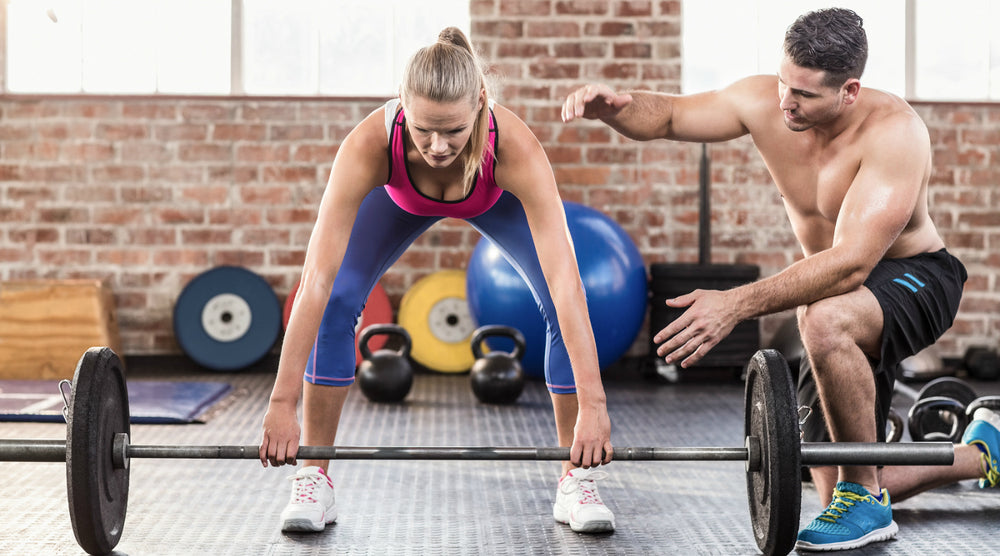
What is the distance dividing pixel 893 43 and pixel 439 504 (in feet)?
12.1

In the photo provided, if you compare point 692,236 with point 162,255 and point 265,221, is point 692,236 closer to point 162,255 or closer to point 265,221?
point 265,221

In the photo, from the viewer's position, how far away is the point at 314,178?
4531mm

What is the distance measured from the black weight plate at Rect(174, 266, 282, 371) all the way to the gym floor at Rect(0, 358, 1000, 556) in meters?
1.21

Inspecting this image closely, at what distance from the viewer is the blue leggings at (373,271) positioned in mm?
1981

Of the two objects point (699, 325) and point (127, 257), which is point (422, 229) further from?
point (127, 257)

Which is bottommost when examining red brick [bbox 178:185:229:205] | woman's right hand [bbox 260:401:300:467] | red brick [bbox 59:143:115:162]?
woman's right hand [bbox 260:401:300:467]

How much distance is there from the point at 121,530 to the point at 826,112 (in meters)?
1.61

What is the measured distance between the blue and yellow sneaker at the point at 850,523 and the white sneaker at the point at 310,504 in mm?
947

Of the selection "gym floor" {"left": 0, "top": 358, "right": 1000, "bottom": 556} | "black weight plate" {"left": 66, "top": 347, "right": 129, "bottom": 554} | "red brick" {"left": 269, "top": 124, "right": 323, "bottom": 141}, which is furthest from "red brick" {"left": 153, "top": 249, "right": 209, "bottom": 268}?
"black weight plate" {"left": 66, "top": 347, "right": 129, "bottom": 554}

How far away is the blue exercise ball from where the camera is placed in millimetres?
3836

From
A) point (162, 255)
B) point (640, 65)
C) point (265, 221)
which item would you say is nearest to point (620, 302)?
point (640, 65)

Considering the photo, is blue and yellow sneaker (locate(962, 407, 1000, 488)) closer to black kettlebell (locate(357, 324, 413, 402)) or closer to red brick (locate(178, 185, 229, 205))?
black kettlebell (locate(357, 324, 413, 402))

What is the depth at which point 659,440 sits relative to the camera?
2918mm

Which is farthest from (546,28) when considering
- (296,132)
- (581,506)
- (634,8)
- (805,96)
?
(581,506)
